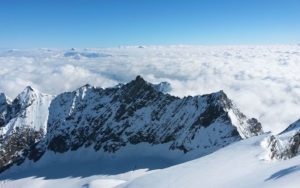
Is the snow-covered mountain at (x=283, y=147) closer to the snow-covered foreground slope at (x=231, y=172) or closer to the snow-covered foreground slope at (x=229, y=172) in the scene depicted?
the snow-covered foreground slope at (x=231, y=172)

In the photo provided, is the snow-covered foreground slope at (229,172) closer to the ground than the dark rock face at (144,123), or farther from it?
farther from it

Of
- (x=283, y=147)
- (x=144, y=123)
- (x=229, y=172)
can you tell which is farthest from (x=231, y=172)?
(x=144, y=123)

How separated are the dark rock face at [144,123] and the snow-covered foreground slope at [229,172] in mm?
66605

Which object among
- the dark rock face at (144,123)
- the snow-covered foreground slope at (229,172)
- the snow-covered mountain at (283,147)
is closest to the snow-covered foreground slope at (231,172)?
the snow-covered foreground slope at (229,172)

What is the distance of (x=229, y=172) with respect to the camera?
146 ft

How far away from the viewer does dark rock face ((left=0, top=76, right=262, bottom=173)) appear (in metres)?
129

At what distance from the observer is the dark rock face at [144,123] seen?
128750 millimetres

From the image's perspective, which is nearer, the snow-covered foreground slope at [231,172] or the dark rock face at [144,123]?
the snow-covered foreground slope at [231,172]

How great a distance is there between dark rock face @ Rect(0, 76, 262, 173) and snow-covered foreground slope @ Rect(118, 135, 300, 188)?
6660cm

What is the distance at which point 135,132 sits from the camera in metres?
150

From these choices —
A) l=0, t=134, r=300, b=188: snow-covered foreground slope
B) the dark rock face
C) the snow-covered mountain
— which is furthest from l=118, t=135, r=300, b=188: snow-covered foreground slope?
the dark rock face

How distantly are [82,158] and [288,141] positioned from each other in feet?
378

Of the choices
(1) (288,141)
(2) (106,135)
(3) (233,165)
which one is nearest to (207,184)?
(3) (233,165)

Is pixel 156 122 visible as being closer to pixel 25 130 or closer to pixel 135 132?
pixel 135 132
